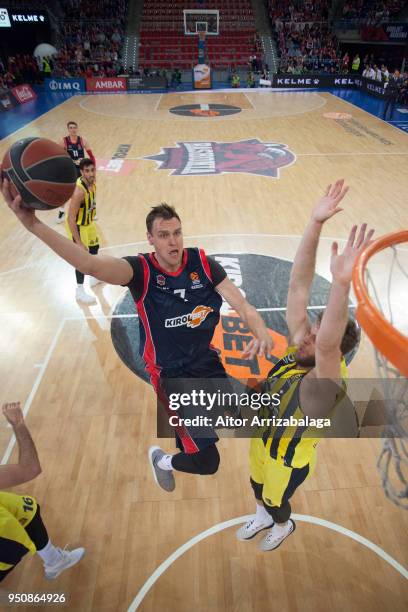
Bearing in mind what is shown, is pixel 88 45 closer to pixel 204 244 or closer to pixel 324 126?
pixel 324 126

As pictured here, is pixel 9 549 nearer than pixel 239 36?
Yes

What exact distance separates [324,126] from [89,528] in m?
16.4

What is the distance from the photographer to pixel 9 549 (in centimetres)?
259

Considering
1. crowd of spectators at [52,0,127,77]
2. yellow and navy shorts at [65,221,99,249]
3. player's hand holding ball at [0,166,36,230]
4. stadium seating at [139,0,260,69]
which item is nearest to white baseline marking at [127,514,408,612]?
player's hand holding ball at [0,166,36,230]

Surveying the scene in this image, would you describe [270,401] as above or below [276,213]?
above

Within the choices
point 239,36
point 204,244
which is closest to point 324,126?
point 204,244

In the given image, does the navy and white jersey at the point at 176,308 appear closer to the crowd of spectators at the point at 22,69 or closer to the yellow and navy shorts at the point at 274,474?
the yellow and navy shorts at the point at 274,474

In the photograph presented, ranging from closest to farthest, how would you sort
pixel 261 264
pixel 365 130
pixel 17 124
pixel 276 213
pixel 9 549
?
pixel 9 549 < pixel 261 264 < pixel 276 213 < pixel 365 130 < pixel 17 124

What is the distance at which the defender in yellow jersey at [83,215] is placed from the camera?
18.6ft

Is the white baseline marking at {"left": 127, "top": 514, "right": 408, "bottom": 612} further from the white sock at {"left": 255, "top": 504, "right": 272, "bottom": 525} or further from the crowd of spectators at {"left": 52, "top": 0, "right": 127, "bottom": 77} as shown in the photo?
the crowd of spectators at {"left": 52, "top": 0, "right": 127, "bottom": 77}

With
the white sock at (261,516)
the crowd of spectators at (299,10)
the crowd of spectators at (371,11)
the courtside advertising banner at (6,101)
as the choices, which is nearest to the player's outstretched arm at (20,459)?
the white sock at (261,516)

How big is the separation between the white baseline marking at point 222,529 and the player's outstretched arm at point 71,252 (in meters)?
2.13

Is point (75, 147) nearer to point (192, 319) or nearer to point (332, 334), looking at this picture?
point (192, 319)

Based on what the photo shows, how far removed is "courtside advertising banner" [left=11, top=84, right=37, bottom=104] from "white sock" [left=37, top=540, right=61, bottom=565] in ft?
74.4
